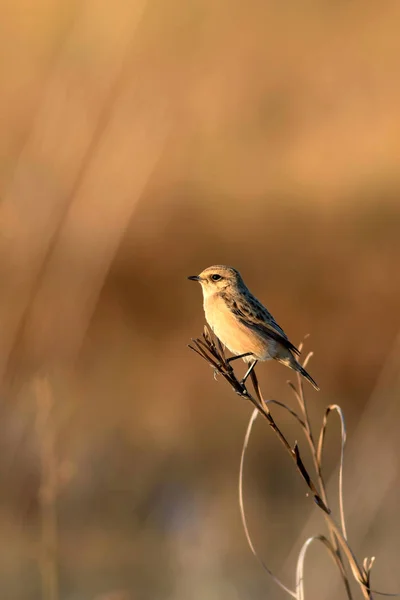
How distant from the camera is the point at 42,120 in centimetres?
346

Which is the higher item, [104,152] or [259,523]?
[104,152]

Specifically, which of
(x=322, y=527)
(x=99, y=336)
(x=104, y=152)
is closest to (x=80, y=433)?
(x=99, y=336)

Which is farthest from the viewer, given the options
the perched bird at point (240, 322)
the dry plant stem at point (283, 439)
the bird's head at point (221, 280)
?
the bird's head at point (221, 280)

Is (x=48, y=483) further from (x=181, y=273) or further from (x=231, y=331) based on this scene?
(x=181, y=273)

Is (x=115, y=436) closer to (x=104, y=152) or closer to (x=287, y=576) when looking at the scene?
(x=287, y=576)

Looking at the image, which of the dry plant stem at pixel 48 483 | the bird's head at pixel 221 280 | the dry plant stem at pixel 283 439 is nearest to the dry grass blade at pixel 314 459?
the dry plant stem at pixel 283 439

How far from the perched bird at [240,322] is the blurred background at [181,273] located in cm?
56

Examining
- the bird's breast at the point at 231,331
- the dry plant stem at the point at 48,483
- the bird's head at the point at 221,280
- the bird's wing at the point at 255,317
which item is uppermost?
the bird's head at the point at 221,280

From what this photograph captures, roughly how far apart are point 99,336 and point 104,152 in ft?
25.8

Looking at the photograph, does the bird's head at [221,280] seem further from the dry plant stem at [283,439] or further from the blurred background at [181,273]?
the dry plant stem at [283,439]

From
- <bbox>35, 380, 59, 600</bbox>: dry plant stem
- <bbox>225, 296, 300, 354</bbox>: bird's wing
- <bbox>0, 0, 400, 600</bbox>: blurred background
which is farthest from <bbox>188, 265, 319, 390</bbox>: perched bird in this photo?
<bbox>35, 380, 59, 600</bbox>: dry plant stem

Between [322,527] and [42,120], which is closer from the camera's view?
[42,120]

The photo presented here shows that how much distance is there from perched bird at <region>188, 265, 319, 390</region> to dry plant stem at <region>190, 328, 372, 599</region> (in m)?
1.24

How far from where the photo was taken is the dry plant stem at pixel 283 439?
80.4 inches
